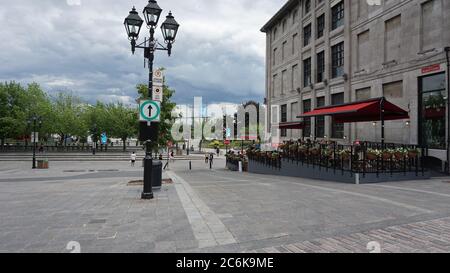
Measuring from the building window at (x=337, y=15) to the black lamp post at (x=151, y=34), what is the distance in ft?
66.9

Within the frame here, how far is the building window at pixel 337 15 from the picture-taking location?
984 inches

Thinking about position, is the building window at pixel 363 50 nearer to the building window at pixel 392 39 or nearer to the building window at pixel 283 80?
the building window at pixel 392 39

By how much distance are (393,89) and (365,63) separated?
3.67 metres

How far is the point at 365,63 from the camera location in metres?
21.7

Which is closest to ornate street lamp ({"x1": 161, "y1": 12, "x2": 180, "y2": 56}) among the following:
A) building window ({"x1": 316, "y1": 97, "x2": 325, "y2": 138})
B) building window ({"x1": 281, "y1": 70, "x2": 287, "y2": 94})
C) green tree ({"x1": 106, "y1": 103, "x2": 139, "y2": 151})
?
building window ({"x1": 316, "y1": 97, "x2": 325, "y2": 138})

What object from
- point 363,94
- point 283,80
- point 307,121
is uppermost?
point 283,80

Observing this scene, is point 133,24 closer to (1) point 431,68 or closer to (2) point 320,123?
(1) point 431,68

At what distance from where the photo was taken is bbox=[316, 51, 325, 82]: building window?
1090 inches

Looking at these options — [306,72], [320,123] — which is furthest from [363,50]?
[306,72]

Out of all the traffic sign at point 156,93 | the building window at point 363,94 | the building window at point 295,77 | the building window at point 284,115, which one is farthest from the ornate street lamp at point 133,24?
the building window at point 284,115

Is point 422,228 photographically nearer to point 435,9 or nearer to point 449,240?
point 449,240

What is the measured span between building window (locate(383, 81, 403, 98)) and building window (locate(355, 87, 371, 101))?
66.5 inches
